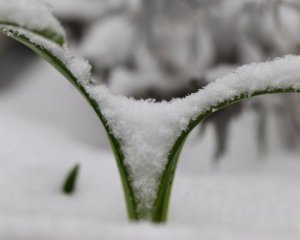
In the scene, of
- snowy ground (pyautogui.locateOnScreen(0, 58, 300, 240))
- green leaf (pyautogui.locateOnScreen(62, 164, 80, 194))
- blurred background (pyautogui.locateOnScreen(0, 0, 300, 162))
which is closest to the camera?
snowy ground (pyautogui.locateOnScreen(0, 58, 300, 240))

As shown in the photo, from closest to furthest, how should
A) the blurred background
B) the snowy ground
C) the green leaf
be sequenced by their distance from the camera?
the snowy ground → the green leaf → the blurred background

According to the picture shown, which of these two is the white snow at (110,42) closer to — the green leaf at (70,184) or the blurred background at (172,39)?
the blurred background at (172,39)

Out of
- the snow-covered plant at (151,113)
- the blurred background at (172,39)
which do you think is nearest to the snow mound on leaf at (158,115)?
the snow-covered plant at (151,113)

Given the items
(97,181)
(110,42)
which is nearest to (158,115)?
(97,181)

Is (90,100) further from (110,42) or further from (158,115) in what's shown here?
(110,42)

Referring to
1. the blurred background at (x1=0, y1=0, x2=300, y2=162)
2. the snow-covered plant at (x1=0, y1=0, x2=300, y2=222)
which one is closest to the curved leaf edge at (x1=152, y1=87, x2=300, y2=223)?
the snow-covered plant at (x1=0, y1=0, x2=300, y2=222)

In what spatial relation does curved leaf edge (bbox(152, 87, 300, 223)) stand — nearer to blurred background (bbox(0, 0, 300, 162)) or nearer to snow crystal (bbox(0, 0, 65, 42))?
snow crystal (bbox(0, 0, 65, 42))

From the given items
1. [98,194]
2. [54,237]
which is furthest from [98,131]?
[54,237]
